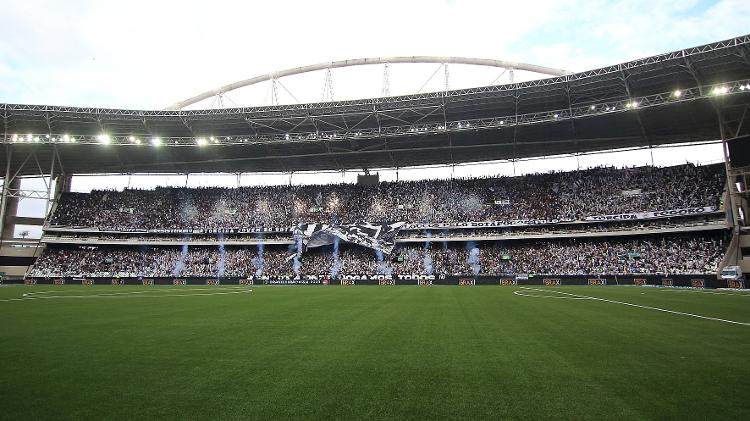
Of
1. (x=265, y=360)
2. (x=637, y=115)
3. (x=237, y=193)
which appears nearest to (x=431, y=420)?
(x=265, y=360)

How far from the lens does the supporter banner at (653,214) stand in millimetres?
38378

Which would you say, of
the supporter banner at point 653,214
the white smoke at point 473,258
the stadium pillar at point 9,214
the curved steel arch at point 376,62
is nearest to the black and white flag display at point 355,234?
the white smoke at point 473,258

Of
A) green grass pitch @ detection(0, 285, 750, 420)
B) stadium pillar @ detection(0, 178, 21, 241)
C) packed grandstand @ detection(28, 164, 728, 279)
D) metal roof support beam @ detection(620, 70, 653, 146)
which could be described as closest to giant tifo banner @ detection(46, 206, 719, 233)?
packed grandstand @ detection(28, 164, 728, 279)

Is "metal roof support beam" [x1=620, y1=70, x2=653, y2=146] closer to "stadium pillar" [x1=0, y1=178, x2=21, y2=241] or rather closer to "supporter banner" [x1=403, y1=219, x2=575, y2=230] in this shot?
"supporter banner" [x1=403, y1=219, x2=575, y2=230]

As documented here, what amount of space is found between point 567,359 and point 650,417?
2755mm

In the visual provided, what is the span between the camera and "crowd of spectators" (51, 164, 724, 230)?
44719 mm

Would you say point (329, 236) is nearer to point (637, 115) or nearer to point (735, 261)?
point (637, 115)

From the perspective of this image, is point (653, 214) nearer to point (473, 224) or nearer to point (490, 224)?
point (490, 224)

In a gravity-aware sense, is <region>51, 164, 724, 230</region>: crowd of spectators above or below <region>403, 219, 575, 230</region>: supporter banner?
above

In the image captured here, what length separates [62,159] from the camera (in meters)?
54.1

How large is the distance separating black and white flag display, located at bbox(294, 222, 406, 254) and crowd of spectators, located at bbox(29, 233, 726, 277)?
1.41 m

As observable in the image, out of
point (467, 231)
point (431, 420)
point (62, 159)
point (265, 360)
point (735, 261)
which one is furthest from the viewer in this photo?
point (62, 159)

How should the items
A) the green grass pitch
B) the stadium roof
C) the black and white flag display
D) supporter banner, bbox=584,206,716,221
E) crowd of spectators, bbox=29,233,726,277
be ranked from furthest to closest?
the black and white flag display < crowd of spectators, bbox=29,233,726,277 < supporter banner, bbox=584,206,716,221 < the stadium roof < the green grass pitch

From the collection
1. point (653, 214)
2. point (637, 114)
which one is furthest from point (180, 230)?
point (653, 214)
